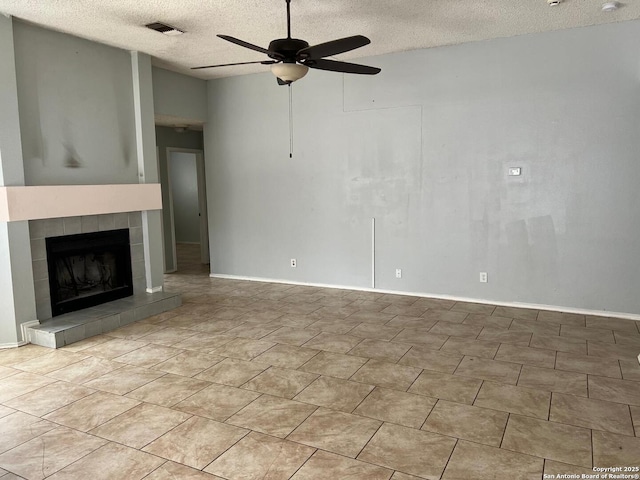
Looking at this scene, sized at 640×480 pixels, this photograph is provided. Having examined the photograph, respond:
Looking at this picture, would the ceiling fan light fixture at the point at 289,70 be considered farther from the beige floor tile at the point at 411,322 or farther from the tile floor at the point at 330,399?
the beige floor tile at the point at 411,322

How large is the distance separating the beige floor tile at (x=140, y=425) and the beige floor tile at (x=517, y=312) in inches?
135

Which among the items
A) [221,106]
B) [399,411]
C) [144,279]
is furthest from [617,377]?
[221,106]

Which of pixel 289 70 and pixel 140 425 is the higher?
pixel 289 70

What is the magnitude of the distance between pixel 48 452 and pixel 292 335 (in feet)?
7.15

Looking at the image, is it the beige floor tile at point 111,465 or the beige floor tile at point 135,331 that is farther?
the beige floor tile at point 135,331

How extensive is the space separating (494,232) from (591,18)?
2.24 meters

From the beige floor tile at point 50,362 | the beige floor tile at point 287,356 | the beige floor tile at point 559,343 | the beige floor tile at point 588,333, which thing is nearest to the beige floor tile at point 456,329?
the beige floor tile at point 559,343

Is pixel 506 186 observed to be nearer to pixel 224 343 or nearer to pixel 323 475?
pixel 224 343

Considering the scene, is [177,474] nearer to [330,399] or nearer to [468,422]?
[330,399]

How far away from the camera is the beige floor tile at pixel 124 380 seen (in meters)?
3.19

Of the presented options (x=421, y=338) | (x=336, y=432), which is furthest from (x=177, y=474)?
(x=421, y=338)

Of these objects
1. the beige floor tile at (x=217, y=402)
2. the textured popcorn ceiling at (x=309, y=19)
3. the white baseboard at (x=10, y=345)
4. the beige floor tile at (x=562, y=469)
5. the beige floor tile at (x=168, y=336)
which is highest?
the textured popcorn ceiling at (x=309, y=19)

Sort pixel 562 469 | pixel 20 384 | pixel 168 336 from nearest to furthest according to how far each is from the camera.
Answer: pixel 562 469, pixel 20 384, pixel 168 336

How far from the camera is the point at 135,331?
4.45 meters
